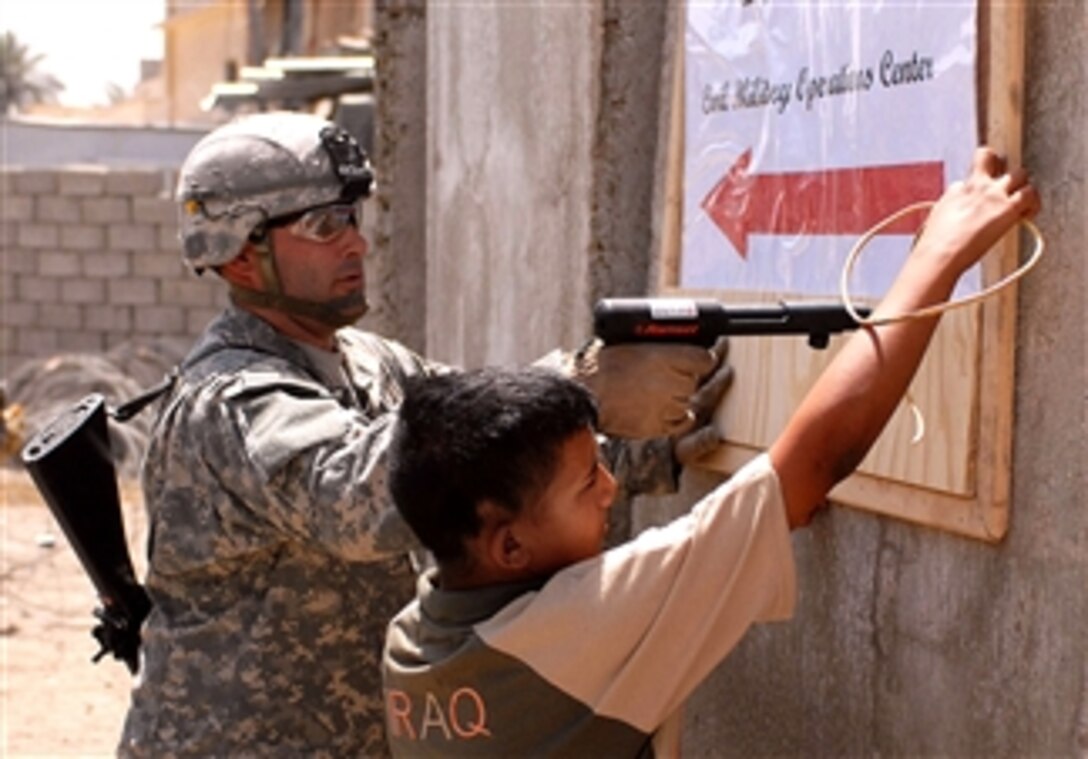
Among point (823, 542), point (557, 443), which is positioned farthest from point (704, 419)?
point (557, 443)

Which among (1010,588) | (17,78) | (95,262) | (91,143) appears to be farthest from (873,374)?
(17,78)

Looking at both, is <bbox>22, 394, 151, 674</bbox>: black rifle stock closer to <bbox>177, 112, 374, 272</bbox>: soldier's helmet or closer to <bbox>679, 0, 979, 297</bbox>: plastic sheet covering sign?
<bbox>177, 112, 374, 272</bbox>: soldier's helmet

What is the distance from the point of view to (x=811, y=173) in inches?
→ 132

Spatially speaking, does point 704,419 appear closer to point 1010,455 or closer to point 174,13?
point 1010,455

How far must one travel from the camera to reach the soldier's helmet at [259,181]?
126 inches

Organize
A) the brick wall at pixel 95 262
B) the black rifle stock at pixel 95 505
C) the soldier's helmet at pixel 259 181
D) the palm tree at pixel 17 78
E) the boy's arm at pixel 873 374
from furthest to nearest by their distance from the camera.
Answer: the palm tree at pixel 17 78 → the brick wall at pixel 95 262 → the black rifle stock at pixel 95 505 → the soldier's helmet at pixel 259 181 → the boy's arm at pixel 873 374

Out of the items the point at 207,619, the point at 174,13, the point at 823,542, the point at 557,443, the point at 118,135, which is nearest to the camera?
the point at 557,443

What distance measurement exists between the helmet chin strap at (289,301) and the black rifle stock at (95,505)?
51 cm

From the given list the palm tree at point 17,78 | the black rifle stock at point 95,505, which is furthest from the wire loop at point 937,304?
the palm tree at point 17,78

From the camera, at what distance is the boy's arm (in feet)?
7.78

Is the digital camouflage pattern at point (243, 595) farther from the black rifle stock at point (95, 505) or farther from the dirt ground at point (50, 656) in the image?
the dirt ground at point (50, 656)

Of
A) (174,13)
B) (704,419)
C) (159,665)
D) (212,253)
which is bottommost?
(159,665)

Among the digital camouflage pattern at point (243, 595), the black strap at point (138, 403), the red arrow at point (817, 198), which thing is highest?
the red arrow at point (817, 198)

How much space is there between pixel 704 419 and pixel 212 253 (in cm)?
100
